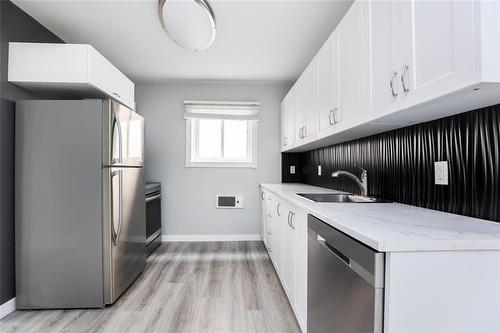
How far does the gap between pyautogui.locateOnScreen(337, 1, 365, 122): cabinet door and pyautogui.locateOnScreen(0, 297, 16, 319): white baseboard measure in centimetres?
276

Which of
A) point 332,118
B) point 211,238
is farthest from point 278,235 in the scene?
point 211,238

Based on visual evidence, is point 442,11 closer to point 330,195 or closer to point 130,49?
point 330,195

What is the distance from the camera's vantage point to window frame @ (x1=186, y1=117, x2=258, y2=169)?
3865 mm

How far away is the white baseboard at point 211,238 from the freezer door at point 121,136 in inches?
65.5

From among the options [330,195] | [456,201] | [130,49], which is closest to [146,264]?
[330,195]

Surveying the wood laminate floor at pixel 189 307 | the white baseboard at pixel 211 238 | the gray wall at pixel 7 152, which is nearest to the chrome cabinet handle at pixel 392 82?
the wood laminate floor at pixel 189 307

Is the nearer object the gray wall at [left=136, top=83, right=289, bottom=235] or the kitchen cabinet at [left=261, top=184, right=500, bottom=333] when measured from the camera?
the kitchen cabinet at [left=261, top=184, right=500, bottom=333]

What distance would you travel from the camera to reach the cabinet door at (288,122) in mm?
3076

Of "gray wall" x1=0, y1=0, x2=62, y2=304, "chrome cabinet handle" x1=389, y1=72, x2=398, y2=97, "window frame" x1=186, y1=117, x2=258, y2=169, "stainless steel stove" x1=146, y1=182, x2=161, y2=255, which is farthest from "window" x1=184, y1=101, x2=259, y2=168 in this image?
"chrome cabinet handle" x1=389, y1=72, x2=398, y2=97

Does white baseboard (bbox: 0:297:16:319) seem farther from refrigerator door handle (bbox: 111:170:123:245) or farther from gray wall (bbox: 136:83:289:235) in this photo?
gray wall (bbox: 136:83:289:235)

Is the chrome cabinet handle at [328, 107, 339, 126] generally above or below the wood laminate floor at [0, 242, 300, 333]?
above

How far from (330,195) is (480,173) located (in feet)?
3.78

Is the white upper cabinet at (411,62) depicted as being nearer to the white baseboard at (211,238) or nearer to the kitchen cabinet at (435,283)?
the kitchen cabinet at (435,283)

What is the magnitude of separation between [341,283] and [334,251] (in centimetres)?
13
